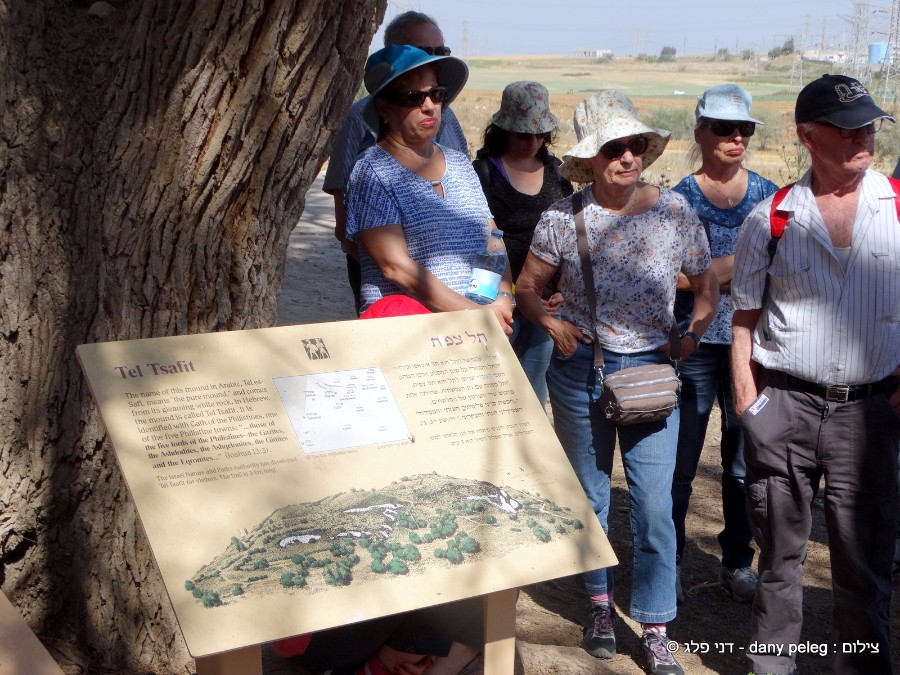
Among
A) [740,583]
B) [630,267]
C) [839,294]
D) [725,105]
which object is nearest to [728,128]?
[725,105]

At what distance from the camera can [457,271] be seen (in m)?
3.36

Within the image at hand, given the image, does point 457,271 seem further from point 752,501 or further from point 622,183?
point 752,501

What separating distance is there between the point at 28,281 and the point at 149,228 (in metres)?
0.37

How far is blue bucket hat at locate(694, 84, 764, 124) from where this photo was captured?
13.0ft

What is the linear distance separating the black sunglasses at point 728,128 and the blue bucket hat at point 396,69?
102 cm

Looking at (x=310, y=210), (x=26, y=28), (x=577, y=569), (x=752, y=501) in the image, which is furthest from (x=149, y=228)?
(x=310, y=210)

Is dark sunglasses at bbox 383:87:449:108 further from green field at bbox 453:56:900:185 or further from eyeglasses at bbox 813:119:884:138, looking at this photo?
green field at bbox 453:56:900:185

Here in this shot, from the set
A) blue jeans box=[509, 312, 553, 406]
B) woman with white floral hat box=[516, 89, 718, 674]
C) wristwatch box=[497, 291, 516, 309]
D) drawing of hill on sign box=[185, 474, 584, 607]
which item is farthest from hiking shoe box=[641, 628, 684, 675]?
drawing of hill on sign box=[185, 474, 584, 607]

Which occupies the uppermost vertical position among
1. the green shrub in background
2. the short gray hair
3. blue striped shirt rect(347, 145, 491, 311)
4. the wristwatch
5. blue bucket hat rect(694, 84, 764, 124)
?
the short gray hair

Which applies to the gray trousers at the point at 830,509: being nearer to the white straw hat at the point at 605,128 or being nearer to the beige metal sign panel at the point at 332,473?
the white straw hat at the point at 605,128

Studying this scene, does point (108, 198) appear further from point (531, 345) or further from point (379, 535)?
point (531, 345)

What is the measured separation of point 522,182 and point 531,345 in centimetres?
71

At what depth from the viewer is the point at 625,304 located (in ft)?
11.3

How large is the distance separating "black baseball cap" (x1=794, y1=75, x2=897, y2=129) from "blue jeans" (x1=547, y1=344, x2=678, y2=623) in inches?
37.7
